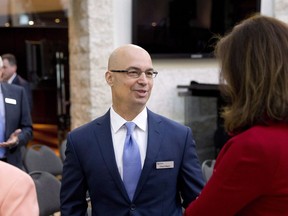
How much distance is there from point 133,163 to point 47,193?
1337mm

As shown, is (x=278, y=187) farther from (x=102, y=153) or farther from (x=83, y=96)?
(x=83, y=96)

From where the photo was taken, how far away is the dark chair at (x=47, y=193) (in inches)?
125

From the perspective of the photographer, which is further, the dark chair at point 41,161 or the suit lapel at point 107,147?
the dark chair at point 41,161

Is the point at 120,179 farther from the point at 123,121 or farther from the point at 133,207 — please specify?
the point at 123,121

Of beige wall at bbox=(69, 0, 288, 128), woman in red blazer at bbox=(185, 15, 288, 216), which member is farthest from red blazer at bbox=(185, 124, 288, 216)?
beige wall at bbox=(69, 0, 288, 128)

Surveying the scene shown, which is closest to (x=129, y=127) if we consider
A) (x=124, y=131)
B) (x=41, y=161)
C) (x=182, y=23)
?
(x=124, y=131)

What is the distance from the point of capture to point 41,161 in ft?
14.6

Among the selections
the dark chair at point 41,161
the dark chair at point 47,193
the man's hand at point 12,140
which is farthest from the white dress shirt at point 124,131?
the dark chair at point 41,161

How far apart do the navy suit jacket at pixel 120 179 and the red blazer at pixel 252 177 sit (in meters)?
0.64

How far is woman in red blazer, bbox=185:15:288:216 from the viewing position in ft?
4.37

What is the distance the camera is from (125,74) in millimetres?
2170

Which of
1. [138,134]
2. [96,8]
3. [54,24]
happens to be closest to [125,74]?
[138,134]

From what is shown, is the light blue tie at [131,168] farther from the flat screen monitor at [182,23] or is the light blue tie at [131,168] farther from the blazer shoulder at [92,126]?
the flat screen monitor at [182,23]

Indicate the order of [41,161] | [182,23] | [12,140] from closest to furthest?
1. [12,140]
2. [41,161]
3. [182,23]
